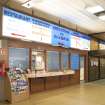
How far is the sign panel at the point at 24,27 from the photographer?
6.12 meters

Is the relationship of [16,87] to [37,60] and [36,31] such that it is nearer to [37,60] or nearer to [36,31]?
[37,60]

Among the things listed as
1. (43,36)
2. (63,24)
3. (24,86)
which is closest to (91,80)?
(63,24)

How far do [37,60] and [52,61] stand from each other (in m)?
1.13

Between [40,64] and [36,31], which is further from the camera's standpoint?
[40,64]

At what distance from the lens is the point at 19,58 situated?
23.5ft

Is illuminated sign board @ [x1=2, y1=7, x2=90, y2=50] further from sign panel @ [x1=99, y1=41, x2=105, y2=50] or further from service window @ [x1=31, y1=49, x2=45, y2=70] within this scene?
sign panel @ [x1=99, y1=41, x2=105, y2=50]

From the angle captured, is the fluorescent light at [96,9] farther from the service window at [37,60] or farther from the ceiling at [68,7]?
the service window at [37,60]

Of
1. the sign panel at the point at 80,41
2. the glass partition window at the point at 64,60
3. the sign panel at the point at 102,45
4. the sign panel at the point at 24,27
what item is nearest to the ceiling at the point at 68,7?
the sign panel at the point at 24,27

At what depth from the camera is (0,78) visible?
20.0 ft

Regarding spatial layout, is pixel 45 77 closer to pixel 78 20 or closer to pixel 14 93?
pixel 14 93

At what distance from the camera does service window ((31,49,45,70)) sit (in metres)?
7.81

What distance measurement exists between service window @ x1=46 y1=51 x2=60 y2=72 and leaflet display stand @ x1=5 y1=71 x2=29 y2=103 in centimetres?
232

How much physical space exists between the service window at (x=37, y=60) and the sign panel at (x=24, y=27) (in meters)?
0.70

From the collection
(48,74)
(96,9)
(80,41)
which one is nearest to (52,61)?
(48,74)
